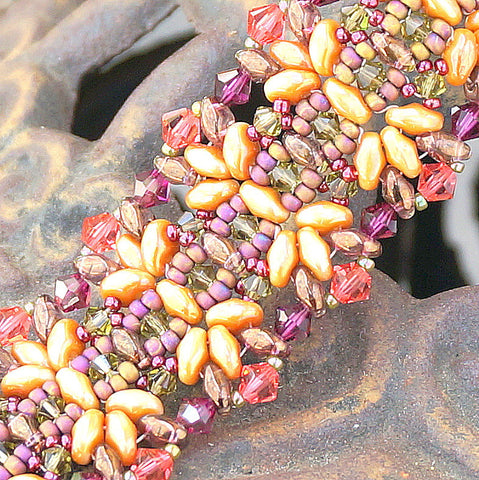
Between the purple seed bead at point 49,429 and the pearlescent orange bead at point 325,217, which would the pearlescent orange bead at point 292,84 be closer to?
the pearlescent orange bead at point 325,217

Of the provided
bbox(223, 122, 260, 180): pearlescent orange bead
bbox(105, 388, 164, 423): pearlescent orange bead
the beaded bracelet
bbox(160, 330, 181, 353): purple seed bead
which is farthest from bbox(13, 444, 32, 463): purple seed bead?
bbox(223, 122, 260, 180): pearlescent orange bead

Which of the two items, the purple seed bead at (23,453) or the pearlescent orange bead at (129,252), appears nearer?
the purple seed bead at (23,453)

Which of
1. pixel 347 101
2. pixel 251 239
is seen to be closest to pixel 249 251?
pixel 251 239

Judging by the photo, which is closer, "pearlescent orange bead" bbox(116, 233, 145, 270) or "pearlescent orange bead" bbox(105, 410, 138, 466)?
"pearlescent orange bead" bbox(105, 410, 138, 466)

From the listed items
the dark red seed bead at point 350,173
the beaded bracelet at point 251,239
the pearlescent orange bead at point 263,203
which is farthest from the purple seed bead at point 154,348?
the dark red seed bead at point 350,173

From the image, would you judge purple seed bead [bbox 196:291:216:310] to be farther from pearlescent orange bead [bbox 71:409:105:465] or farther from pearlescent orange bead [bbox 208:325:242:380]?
pearlescent orange bead [bbox 71:409:105:465]

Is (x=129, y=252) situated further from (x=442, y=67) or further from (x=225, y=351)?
(x=442, y=67)

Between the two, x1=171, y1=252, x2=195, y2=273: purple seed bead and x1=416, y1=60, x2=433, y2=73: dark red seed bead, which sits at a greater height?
x1=416, y1=60, x2=433, y2=73: dark red seed bead

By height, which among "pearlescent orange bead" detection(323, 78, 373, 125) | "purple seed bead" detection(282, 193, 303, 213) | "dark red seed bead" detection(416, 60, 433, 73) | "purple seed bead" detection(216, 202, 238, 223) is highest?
"pearlescent orange bead" detection(323, 78, 373, 125)
